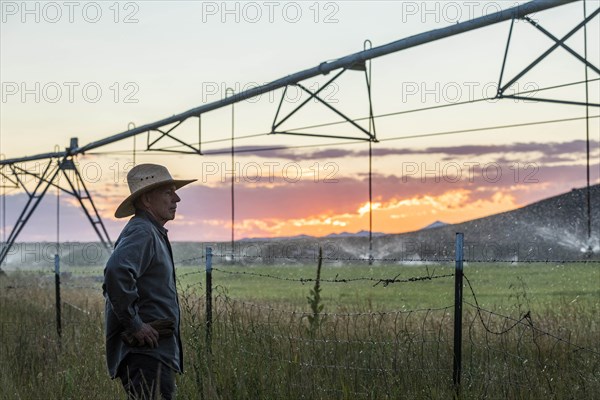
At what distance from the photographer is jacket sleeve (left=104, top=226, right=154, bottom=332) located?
15.8 ft

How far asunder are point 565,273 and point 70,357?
25.0 m

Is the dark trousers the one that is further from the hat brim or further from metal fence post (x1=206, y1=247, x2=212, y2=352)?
metal fence post (x1=206, y1=247, x2=212, y2=352)

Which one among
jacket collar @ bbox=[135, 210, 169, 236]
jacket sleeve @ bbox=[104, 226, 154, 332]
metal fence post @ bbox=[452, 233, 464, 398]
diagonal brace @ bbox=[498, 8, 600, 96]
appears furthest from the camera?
diagonal brace @ bbox=[498, 8, 600, 96]

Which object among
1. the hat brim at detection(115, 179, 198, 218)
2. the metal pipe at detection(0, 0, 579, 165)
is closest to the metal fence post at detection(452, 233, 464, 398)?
the hat brim at detection(115, 179, 198, 218)

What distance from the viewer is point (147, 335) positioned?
16.1 feet

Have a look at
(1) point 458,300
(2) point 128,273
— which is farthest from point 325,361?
(2) point 128,273

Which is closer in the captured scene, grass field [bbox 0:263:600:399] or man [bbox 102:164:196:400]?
man [bbox 102:164:196:400]

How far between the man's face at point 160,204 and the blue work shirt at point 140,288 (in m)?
0.08


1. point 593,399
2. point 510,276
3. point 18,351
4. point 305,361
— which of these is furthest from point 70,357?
point 510,276

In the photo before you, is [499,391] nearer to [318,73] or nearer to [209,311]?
[209,311]

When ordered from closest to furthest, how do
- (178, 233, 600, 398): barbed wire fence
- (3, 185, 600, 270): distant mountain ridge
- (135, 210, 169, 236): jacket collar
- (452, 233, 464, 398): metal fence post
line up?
(135, 210, 169, 236): jacket collar → (178, 233, 600, 398): barbed wire fence → (452, 233, 464, 398): metal fence post → (3, 185, 600, 270): distant mountain ridge

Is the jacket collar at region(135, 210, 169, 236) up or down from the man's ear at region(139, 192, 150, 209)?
down

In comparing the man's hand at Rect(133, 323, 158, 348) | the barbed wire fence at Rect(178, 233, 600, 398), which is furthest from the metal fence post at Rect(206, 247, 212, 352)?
the man's hand at Rect(133, 323, 158, 348)

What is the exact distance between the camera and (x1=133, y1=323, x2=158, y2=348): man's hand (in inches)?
192
